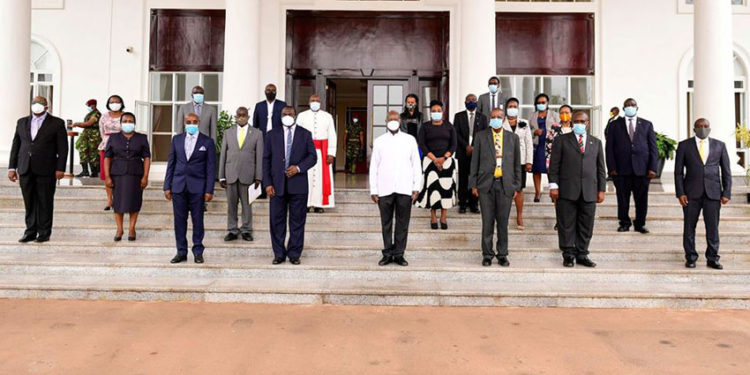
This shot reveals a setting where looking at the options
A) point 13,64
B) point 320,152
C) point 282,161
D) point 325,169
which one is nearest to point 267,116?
point 320,152

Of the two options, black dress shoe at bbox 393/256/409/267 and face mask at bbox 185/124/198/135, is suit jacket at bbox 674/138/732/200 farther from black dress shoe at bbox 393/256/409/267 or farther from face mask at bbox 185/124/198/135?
face mask at bbox 185/124/198/135

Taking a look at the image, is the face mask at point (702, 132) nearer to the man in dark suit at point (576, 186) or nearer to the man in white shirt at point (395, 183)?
the man in dark suit at point (576, 186)

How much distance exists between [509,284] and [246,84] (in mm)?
6568

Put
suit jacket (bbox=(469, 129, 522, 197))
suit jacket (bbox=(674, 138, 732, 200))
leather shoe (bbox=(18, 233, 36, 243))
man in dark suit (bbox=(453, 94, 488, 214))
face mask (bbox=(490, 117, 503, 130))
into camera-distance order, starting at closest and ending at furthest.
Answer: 1. suit jacket (bbox=(674, 138, 732, 200))
2. suit jacket (bbox=(469, 129, 522, 197))
3. face mask (bbox=(490, 117, 503, 130))
4. leather shoe (bbox=(18, 233, 36, 243))
5. man in dark suit (bbox=(453, 94, 488, 214))

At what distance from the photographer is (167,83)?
12.0 meters

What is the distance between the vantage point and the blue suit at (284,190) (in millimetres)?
6055

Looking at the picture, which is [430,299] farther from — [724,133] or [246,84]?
[724,133]

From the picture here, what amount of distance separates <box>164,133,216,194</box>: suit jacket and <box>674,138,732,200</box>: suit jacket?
5.58 meters

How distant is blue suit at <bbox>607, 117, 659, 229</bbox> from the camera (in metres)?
7.19

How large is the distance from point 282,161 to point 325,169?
1.67m

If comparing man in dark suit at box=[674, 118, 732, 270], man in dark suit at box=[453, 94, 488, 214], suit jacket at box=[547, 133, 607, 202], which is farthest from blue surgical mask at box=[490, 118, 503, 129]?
man in dark suit at box=[674, 118, 732, 270]

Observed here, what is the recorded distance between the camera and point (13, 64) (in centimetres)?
912

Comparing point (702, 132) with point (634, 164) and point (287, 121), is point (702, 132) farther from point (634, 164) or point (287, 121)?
point (287, 121)

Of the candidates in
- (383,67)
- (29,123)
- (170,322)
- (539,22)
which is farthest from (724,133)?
(29,123)
